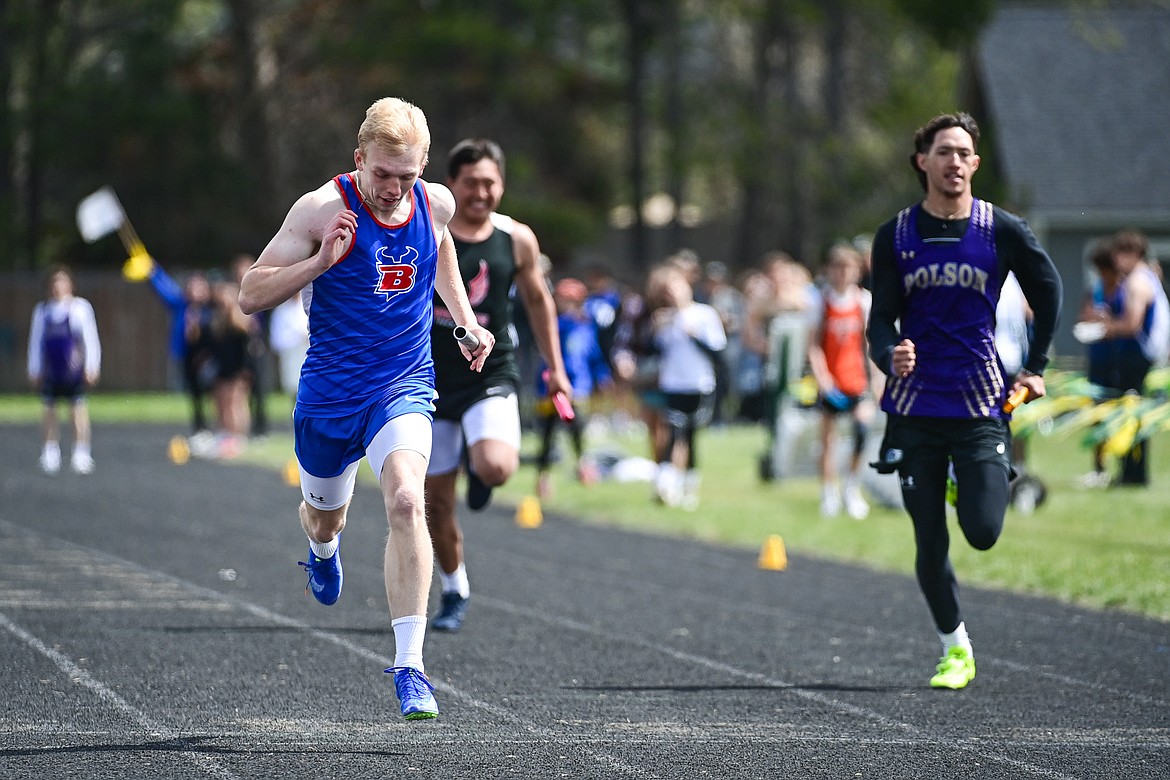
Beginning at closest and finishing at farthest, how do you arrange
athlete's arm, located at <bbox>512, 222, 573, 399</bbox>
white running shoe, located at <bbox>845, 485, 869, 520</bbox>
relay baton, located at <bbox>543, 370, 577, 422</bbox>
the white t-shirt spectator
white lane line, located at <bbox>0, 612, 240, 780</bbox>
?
white lane line, located at <bbox>0, 612, 240, 780</bbox> → relay baton, located at <bbox>543, 370, 577, 422</bbox> → athlete's arm, located at <bbox>512, 222, 573, 399</bbox> → white running shoe, located at <bbox>845, 485, 869, 520</bbox> → the white t-shirt spectator

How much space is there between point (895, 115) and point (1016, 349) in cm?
2771

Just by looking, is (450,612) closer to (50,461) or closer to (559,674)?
(559,674)

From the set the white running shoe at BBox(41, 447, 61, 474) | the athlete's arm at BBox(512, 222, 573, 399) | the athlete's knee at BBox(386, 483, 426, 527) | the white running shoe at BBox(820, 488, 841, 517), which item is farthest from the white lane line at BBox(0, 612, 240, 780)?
the white running shoe at BBox(41, 447, 61, 474)

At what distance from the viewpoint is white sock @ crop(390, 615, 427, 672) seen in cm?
568

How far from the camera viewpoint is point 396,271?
5.92 metres

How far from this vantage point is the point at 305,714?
6.18m

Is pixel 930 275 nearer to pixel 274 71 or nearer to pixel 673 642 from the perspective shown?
pixel 673 642

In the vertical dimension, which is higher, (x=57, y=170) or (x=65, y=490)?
(x=57, y=170)

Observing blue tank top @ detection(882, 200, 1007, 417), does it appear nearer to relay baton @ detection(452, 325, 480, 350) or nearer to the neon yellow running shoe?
the neon yellow running shoe

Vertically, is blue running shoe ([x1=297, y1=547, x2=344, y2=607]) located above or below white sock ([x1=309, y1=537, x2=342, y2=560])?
below

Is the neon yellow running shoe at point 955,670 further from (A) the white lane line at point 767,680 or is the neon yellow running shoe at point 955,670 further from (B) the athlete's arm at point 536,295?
(B) the athlete's arm at point 536,295

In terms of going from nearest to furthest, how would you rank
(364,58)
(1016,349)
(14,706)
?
(14,706) → (1016,349) → (364,58)

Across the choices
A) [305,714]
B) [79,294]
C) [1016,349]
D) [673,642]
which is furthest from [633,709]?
[79,294]

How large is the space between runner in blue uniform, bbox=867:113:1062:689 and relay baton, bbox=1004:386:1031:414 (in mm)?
33
